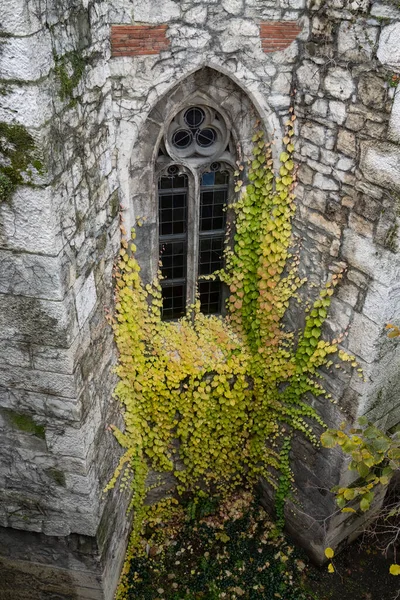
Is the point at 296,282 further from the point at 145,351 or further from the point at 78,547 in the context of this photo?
the point at 78,547

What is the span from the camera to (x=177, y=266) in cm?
582

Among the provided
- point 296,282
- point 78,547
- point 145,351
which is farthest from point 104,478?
point 296,282

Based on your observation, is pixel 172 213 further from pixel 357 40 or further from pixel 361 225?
pixel 357 40

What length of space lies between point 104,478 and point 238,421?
1.84 meters

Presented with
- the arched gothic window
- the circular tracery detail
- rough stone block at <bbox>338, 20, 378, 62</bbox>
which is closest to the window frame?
the arched gothic window

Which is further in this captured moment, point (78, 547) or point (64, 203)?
point (78, 547)

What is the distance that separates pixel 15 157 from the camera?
3254 millimetres

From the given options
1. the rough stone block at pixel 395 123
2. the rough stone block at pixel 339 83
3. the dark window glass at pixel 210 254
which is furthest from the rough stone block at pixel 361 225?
the dark window glass at pixel 210 254

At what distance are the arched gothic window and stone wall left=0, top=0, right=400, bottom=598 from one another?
28 cm

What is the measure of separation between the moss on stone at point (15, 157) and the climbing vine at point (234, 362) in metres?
1.77

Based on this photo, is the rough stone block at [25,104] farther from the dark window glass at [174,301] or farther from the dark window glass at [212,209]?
the dark window glass at [174,301]

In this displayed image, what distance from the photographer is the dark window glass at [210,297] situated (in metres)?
6.06

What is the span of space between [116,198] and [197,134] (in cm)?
108

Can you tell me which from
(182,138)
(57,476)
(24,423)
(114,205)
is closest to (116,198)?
(114,205)
